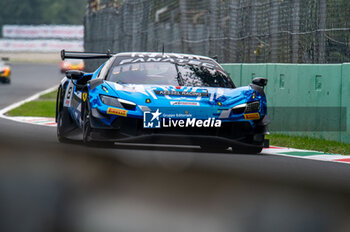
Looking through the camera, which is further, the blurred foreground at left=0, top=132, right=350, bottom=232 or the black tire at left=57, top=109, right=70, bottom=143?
the black tire at left=57, top=109, right=70, bottom=143

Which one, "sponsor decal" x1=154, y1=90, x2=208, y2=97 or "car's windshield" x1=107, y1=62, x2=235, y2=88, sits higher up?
"car's windshield" x1=107, y1=62, x2=235, y2=88

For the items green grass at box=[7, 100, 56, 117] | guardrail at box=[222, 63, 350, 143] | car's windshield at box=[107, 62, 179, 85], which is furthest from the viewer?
green grass at box=[7, 100, 56, 117]

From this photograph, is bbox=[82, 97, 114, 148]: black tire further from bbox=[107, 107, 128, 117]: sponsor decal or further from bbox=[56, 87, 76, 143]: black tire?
bbox=[56, 87, 76, 143]: black tire

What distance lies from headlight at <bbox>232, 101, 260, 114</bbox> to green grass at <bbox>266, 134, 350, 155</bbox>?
2120mm

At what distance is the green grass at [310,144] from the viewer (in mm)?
12320

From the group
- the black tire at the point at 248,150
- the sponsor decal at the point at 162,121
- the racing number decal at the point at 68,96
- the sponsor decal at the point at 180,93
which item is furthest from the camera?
the racing number decal at the point at 68,96

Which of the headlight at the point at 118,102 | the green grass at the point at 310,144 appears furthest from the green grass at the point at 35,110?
the headlight at the point at 118,102

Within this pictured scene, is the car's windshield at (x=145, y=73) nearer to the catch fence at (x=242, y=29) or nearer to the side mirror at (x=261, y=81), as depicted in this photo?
the side mirror at (x=261, y=81)

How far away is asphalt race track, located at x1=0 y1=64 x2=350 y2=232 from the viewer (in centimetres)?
577

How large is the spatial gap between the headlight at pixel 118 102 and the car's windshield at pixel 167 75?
0.57 m

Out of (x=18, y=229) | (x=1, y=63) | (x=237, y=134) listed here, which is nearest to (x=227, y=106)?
(x=237, y=134)

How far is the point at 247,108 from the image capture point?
1030 cm

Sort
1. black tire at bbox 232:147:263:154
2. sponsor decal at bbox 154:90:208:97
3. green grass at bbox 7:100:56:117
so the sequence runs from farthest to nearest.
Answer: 1. green grass at bbox 7:100:56:117
2. black tire at bbox 232:147:263:154
3. sponsor decal at bbox 154:90:208:97

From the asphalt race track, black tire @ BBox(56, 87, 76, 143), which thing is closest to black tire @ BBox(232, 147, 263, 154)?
the asphalt race track
